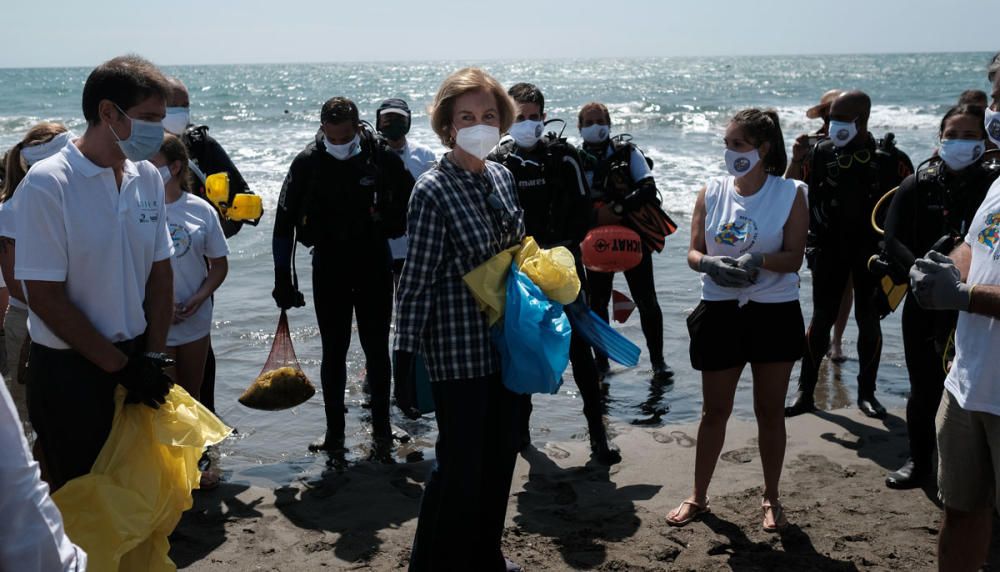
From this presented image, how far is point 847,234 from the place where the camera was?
635cm

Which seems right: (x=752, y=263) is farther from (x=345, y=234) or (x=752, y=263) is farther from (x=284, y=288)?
(x=284, y=288)

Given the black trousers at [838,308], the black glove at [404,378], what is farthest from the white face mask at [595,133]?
the black glove at [404,378]

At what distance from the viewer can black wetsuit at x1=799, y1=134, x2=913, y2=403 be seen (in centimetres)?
634

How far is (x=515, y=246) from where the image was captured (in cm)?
384

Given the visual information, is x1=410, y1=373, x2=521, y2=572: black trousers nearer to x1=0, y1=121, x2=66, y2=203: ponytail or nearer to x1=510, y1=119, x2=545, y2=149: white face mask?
x1=0, y1=121, x2=66, y2=203: ponytail

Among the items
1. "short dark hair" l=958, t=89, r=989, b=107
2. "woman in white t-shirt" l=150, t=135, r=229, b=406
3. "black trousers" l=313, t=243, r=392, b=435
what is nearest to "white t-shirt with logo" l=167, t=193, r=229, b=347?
"woman in white t-shirt" l=150, t=135, r=229, b=406

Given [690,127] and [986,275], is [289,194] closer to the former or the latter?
[986,275]

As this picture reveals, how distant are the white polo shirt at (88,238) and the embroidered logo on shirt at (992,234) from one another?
2.84m

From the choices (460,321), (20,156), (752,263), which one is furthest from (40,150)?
(752,263)

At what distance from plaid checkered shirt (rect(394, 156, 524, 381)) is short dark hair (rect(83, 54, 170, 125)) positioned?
1.00 m

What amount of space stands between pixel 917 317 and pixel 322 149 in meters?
3.37

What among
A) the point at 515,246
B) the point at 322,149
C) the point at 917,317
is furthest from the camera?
the point at 322,149

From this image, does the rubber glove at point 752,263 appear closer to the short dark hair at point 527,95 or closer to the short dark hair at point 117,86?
the short dark hair at point 527,95

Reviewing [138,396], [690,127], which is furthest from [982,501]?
[690,127]
